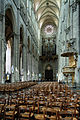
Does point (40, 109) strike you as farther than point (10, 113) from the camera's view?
Yes

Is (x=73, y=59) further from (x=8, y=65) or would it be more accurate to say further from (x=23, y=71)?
(x=8, y=65)

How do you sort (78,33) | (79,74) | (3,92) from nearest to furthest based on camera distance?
(3,92) → (79,74) → (78,33)

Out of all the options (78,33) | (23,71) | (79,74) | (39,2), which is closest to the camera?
(79,74)

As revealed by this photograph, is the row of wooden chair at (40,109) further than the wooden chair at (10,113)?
Yes

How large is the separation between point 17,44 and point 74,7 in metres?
12.4

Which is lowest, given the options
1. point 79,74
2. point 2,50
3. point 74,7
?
point 79,74

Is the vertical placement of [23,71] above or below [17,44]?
below

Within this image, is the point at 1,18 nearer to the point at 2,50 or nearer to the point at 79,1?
the point at 2,50

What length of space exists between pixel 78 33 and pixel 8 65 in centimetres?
2468

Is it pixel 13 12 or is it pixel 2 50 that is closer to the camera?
pixel 2 50

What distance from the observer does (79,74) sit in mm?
19141

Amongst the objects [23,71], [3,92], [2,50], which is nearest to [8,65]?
[23,71]

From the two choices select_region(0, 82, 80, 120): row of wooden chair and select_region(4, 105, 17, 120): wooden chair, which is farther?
select_region(0, 82, 80, 120): row of wooden chair

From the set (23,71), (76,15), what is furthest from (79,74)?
(23,71)
